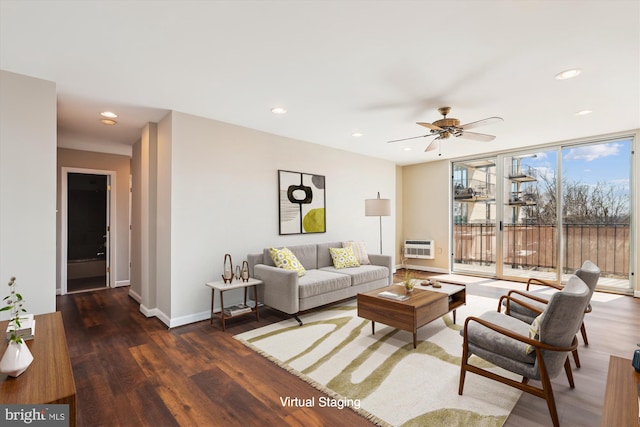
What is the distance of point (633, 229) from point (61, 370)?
7101 millimetres

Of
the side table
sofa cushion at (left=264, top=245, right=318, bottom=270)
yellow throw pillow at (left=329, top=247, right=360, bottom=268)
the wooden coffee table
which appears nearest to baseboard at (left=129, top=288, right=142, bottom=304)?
the side table

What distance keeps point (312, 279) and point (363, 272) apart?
38.2 inches

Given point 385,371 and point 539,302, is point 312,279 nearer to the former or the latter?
point 385,371

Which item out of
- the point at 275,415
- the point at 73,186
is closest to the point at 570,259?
the point at 275,415

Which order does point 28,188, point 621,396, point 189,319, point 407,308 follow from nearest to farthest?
point 621,396
point 28,188
point 407,308
point 189,319

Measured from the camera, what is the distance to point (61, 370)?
4.26 ft

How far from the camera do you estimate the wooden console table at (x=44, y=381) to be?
1110 mm

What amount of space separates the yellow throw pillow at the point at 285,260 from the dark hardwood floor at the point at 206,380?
0.70 m

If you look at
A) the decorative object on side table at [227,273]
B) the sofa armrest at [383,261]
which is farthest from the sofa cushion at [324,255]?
the decorative object on side table at [227,273]

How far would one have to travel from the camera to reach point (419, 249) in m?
7.25

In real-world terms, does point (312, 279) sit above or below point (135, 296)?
above

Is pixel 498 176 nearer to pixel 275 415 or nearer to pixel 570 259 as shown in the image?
pixel 570 259

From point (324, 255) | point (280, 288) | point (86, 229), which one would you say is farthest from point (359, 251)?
point (86, 229)

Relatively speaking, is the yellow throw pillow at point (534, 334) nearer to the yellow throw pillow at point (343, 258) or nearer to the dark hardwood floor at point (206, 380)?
the dark hardwood floor at point (206, 380)
